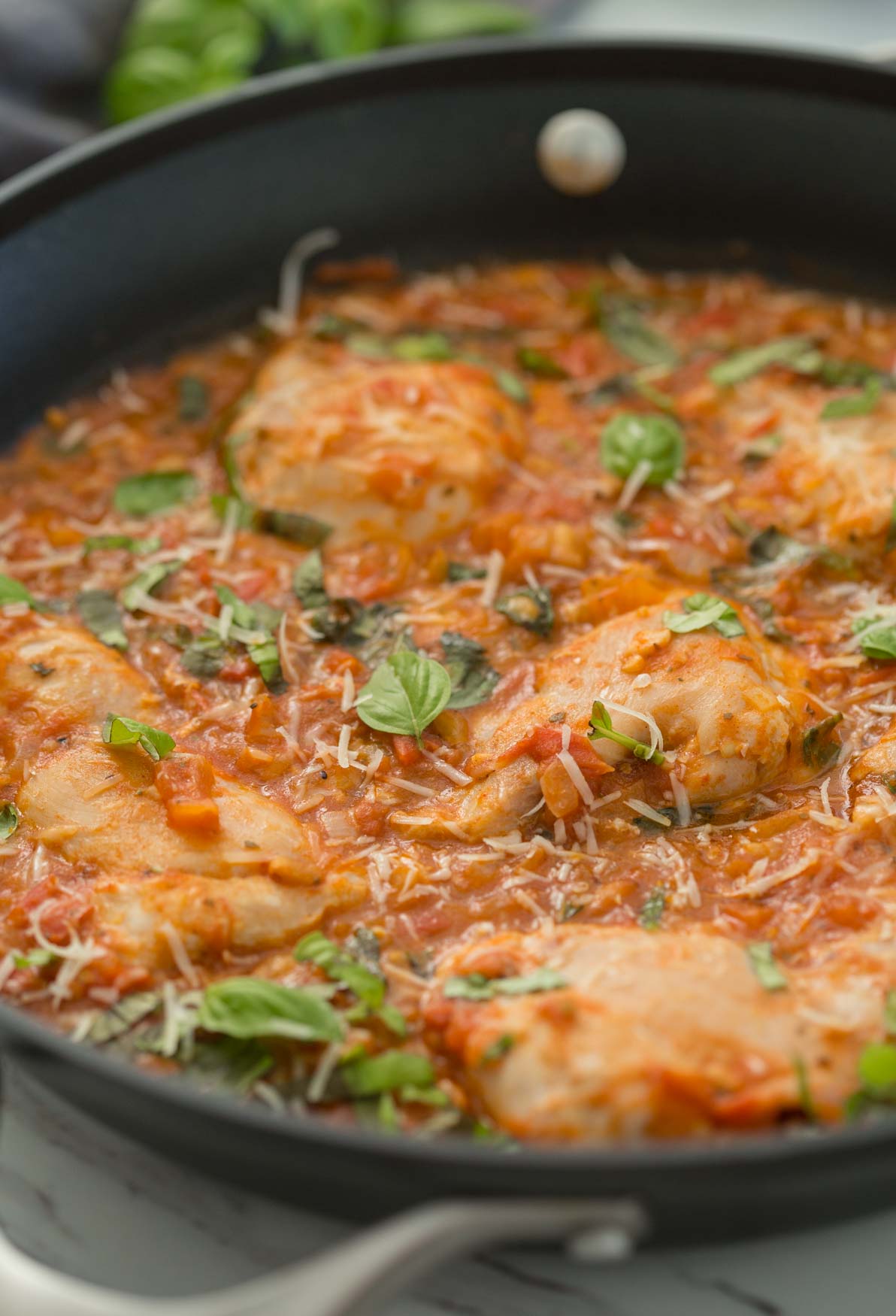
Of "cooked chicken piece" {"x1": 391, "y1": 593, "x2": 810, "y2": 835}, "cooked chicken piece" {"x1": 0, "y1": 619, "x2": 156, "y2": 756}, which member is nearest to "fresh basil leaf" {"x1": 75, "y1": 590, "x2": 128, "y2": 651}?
"cooked chicken piece" {"x1": 0, "y1": 619, "x2": 156, "y2": 756}

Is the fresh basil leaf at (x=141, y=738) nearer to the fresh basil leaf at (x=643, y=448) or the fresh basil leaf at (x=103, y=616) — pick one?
the fresh basil leaf at (x=103, y=616)

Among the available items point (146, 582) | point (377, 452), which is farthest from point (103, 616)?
point (377, 452)

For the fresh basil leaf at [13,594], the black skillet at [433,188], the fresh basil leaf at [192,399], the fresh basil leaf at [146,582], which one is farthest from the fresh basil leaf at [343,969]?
the black skillet at [433,188]

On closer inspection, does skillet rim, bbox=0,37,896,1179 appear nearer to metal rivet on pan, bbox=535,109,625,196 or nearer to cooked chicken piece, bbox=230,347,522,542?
metal rivet on pan, bbox=535,109,625,196

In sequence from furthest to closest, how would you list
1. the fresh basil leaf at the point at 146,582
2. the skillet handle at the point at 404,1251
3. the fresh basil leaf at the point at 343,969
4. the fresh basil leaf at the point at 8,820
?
the fresh basil leaf at the point at 146,582
the fresh basil leaf at the point at 8,820
the fresh basil leaf at the point at 343,969
the skillet handle at the point at 404,1251

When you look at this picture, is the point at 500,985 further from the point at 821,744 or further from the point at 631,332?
the point at 631,332

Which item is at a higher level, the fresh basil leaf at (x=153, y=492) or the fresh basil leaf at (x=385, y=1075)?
the fresh basil leaf at (x=153, y=492)

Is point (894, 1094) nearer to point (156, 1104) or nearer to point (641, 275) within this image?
point (156, 1104)
